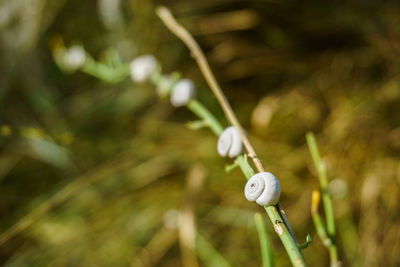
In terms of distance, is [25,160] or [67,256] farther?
[25,160]

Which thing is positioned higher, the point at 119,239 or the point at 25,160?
the point at 25,160

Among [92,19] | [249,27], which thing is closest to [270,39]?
[249,27]

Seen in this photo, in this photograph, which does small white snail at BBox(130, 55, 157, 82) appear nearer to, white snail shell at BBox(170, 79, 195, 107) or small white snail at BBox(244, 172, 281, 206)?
white snail shell at BBox(170, 79, 195, 107)

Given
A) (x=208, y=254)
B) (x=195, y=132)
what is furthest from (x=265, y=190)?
(x=195, y=132)

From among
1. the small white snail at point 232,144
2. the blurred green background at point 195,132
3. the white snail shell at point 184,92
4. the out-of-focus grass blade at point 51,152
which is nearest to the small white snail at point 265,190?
the small white snail at point 232,144

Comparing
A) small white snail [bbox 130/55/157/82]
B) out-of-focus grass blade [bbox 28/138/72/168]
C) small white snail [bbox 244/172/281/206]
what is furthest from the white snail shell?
out-of-focus grass blade [bbox 28/138/72/168]

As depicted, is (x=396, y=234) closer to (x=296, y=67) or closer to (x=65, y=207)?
(x=296, y=67)

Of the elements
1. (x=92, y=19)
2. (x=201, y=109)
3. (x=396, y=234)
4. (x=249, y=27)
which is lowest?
(x=396, y=234)

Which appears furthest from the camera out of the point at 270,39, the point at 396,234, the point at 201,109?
the point at 270,39

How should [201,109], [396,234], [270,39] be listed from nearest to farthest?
[201,109]
[396,234]
[270,39]
